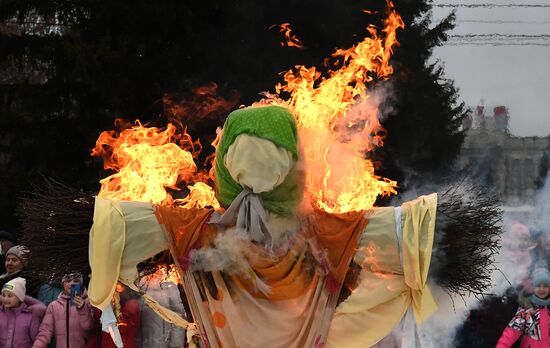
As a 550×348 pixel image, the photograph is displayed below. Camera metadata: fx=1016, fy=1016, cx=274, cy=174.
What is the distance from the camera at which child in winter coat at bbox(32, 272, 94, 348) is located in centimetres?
850

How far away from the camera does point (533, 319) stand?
338 inches

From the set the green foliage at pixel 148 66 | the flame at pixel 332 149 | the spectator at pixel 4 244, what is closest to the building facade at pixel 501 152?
the green foliage at pixel 148 66

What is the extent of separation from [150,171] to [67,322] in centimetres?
320

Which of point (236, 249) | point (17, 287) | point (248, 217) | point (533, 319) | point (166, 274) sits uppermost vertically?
point (248, 217)

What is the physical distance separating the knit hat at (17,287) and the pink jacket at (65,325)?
1.00ft

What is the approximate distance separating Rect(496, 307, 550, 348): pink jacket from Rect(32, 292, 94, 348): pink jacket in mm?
3498

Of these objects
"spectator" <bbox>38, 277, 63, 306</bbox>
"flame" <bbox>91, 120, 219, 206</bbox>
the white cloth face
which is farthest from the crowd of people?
A: the white cloth face

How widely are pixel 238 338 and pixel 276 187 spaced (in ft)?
2.61

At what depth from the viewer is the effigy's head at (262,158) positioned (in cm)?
512

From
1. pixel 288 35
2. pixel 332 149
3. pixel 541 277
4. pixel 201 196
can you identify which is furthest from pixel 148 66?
pixel 332 149

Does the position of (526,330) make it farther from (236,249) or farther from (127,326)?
(236,249)

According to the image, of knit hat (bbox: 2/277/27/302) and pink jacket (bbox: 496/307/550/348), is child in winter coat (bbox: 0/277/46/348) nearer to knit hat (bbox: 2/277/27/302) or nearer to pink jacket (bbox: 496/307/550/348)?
knit hat (bbox: 2/277/27/302)

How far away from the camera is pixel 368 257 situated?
5246 mm

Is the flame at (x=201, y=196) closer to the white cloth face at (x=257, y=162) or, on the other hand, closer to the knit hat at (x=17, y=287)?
the white cloth face at (x=257, y=162)
